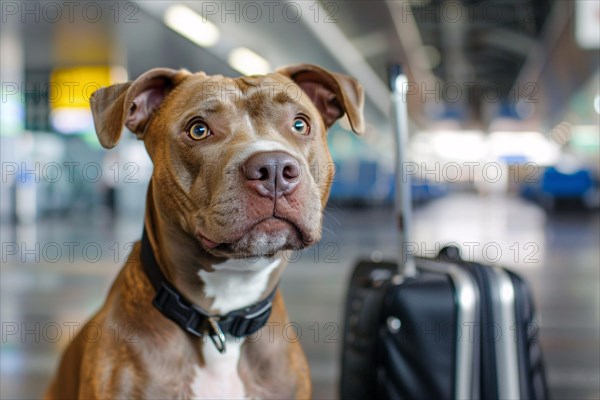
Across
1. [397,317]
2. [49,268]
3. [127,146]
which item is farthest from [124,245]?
[127,146]

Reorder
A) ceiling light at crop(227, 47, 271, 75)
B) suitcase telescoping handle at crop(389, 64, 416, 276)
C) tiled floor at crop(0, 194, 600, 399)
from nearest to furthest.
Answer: suitcase telescoping handle at crop(389, 64, 416, 276)
tiled floor at crop(0, 194, 600, 399)
ceiling light at crop(227, 47, 271, 75)

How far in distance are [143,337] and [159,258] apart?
0.21m

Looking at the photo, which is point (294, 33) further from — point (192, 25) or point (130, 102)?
point (130, 102)

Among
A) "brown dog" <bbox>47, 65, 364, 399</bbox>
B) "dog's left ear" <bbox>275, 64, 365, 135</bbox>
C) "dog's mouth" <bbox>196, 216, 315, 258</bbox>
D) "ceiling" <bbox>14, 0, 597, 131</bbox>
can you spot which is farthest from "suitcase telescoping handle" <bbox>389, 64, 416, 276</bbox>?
"ceiling" <bbox>14, 0, 597, 131</bbox>

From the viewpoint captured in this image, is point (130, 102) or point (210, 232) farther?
point (130, 102)

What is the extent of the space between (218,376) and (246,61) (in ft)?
45.6

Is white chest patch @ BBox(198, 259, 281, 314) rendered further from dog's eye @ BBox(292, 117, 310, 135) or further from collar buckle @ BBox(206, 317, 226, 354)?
dog's eye @ BBox(292, 117, 310, 135)

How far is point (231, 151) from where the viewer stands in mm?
1668

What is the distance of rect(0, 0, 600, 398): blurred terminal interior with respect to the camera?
206 inches

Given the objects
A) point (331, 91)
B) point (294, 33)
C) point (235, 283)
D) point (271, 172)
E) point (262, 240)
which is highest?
point (294, 33)

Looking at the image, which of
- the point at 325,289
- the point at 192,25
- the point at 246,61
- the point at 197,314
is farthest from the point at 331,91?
the point at 246,61

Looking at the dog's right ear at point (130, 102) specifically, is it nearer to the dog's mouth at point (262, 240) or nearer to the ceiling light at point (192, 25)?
the dog's mouth at point (262, 240)

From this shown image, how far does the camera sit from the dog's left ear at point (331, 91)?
2.05 meters

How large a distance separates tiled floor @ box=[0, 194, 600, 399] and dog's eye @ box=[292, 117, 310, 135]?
288 mm
